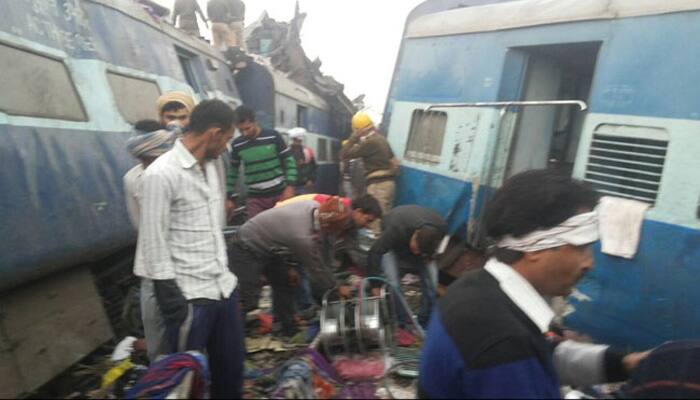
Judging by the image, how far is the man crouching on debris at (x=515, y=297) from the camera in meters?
1.10

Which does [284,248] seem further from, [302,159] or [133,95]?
[302,159]

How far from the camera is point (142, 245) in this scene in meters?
2.22

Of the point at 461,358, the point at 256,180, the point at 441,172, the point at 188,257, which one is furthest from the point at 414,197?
the point at 461,358

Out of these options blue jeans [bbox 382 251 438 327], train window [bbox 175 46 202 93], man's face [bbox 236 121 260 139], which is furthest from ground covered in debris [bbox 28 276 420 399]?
train window [bbox 175 46 202 93]

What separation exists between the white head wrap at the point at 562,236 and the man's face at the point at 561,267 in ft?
0.06

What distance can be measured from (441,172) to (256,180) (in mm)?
2014

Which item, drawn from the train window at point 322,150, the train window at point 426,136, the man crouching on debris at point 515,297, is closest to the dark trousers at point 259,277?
the train window at point 426,136

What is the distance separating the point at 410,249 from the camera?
425 cm

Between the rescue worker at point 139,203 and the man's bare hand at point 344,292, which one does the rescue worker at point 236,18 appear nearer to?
the man's bare hand at point 344,292

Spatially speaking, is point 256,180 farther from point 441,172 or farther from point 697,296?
point 697,296

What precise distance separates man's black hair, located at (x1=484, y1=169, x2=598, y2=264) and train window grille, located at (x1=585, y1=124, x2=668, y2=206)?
2330mm

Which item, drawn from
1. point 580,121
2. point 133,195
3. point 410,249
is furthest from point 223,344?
point 580,121

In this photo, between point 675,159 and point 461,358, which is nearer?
point 461,358

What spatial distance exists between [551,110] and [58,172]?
4.68m
